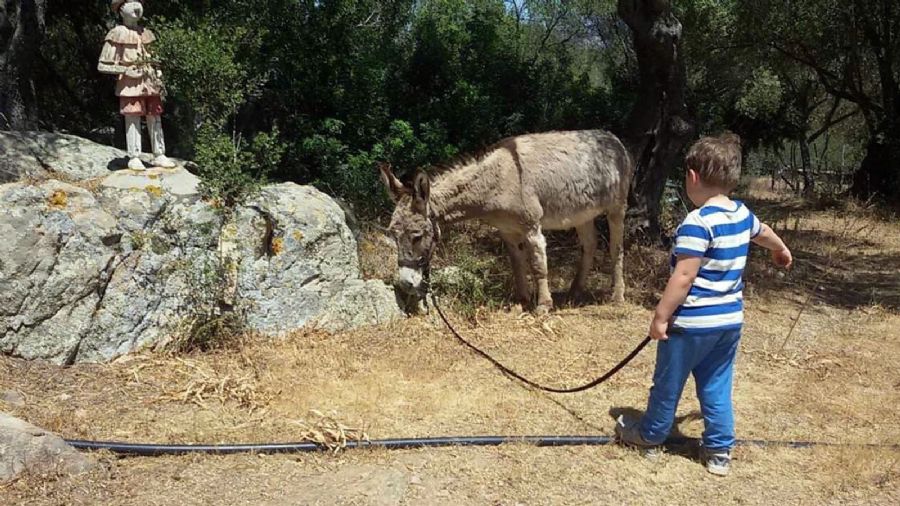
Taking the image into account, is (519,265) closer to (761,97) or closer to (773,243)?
(773,243)

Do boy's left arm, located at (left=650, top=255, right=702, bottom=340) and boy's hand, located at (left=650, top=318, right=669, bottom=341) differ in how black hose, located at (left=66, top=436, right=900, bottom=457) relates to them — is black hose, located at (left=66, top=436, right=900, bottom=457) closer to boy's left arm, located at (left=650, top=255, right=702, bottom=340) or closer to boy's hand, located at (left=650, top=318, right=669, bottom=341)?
boy's hand, located at (left=650, top=318, right=669, bottom=341)

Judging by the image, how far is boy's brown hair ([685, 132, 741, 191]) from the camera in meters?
3.41

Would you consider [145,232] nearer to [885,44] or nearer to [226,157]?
[226,157]

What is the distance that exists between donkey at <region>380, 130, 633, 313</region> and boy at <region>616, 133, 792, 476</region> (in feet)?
9.77

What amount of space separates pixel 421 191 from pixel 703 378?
3212 millimetres

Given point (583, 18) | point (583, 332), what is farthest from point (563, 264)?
point (583, 18)

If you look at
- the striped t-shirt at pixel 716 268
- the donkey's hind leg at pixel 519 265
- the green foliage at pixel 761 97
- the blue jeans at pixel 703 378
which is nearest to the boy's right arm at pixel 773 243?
the striped t-shirt at pixel 716 268

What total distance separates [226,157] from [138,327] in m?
1.72

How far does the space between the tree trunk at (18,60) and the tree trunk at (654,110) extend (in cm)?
806

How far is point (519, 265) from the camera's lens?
22.8 ft

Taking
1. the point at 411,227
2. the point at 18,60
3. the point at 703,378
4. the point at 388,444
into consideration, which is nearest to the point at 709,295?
the point at 703,378

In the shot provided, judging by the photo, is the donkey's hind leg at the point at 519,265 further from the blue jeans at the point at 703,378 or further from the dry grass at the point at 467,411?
the blue jeans at the point at 703,378

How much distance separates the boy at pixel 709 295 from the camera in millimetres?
3359

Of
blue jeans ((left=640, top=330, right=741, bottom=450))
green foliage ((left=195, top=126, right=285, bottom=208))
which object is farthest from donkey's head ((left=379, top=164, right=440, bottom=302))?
blue jeans ((left=640, top=330, right=741, bottom=450))
